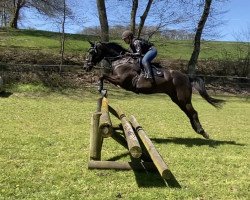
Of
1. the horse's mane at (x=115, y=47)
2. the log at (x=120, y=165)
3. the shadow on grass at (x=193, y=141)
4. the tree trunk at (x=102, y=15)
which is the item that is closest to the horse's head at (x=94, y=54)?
the horse's mane at (x=115, y=47)

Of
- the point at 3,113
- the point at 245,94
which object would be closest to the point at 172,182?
the point at 3,113

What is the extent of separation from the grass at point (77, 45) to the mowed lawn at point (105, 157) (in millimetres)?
12334

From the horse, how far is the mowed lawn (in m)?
1.22

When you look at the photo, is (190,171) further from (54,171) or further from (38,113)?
(38,113)

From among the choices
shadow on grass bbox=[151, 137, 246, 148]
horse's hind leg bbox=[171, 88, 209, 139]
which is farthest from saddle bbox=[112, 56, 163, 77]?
shadow on grass bbox=[151, 137, 246, 148]

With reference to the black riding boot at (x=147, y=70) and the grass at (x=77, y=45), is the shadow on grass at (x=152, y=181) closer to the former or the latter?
the black riding boot at (x=147, y=70)

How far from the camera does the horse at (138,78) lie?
11.0 metres

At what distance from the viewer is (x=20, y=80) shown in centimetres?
2200

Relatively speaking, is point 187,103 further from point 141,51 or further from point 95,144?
point 95,144

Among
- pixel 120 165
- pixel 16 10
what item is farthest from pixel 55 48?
pixel 120 165

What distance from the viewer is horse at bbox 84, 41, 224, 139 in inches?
432

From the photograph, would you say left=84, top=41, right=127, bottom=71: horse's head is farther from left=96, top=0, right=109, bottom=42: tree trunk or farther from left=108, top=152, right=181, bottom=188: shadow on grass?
left=96, top=0, right=109, bottom=42: tree trunk

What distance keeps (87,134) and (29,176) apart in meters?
4.30

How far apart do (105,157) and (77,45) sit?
75.8 feet
